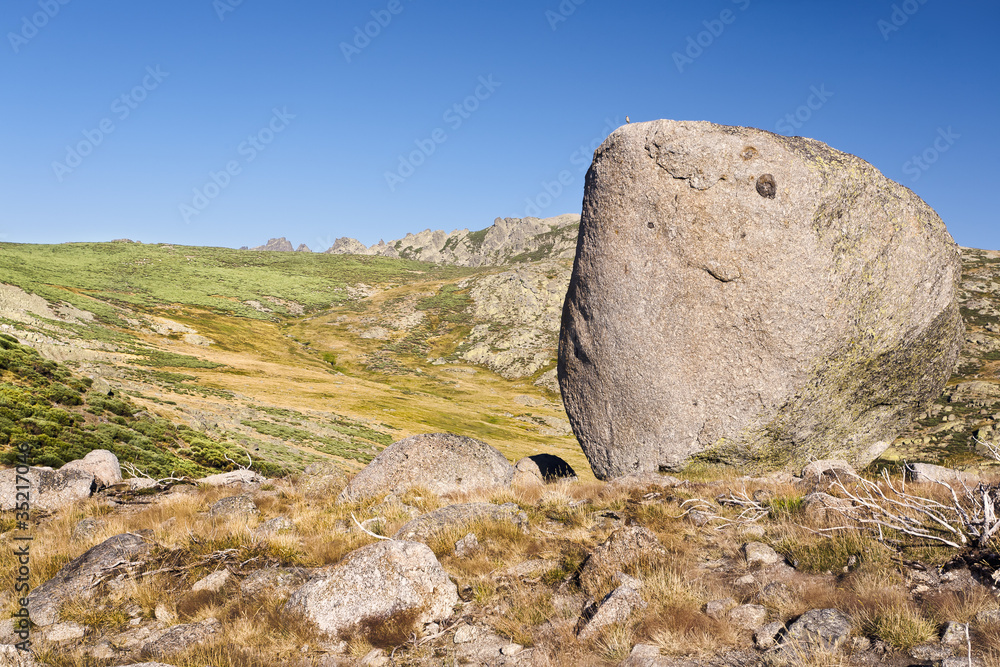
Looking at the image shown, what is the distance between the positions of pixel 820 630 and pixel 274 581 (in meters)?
6.44

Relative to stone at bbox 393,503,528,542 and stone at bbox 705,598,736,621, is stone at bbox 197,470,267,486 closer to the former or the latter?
stone at bbox 393,503,528,542

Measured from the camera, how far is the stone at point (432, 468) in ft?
44.2

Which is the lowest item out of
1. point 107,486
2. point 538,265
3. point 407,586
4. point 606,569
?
point 107,486

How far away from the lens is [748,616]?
5391 mm

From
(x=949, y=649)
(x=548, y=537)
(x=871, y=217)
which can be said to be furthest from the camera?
(x=871, y=217)

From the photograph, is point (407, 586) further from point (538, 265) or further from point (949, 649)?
point (538, 265)

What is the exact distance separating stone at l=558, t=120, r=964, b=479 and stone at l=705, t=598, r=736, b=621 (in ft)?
25.4

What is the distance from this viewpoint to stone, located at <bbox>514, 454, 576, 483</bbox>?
1598cm

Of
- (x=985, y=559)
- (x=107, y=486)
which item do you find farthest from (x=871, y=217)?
(x=107, y=486)

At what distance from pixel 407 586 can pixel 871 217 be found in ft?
41.0

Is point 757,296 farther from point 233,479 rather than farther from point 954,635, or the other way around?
point 233,479

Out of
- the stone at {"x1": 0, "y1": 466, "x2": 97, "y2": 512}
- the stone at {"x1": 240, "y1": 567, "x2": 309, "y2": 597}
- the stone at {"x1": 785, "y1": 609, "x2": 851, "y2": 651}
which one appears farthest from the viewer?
the stone at {"x1": 0, "y1": 466, "x2": 97, "y2": 512}

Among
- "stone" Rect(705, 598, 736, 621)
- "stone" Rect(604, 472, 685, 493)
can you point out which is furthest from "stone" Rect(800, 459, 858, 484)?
"stone" Rect(705, 598, 736, 621)

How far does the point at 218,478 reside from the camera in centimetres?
1662
